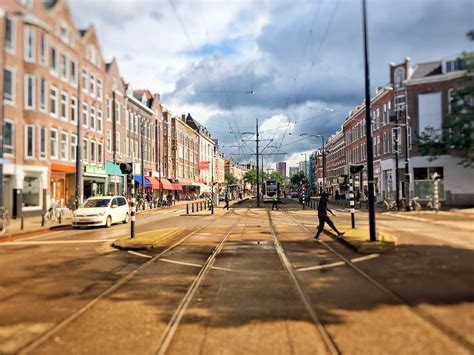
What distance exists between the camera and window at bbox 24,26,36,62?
4262 millimetres

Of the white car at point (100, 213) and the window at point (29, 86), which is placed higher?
the window at point (29, 86)

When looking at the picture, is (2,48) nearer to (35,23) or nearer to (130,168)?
(35,23)

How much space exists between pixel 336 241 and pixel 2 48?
496 inches

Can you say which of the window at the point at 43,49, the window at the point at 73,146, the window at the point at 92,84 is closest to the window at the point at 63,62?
the window at the point at 43,49

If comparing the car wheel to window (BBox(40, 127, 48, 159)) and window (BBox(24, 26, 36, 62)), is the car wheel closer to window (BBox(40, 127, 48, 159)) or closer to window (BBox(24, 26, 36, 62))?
window (BBox(40, 127, 48, 159))

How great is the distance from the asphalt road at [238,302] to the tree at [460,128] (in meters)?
2.77

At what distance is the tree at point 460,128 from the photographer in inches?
386

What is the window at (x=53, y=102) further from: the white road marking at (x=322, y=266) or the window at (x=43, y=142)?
the white road marking at (x=322, y=266)

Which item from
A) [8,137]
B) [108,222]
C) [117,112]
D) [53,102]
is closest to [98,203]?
[108,222]

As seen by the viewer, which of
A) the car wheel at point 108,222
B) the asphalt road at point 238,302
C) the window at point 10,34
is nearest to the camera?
the window at point 10,34

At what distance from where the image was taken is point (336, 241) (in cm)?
1479

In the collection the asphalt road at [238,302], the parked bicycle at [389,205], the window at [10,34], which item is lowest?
the asphalt road at [238,302]

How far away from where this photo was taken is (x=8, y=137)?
4586 millimetres

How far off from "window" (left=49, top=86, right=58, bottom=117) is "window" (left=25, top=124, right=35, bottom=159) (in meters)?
0.42
